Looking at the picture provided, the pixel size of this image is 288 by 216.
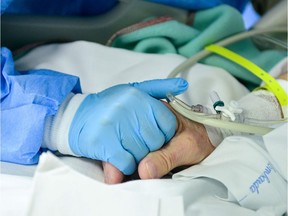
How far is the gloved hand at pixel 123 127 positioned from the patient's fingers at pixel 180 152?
0.05ft

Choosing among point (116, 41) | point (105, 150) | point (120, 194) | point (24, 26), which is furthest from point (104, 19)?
point (120, 194)

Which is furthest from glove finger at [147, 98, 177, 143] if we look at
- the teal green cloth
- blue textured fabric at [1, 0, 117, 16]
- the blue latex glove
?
blue textured fabric at [1, 0, 117, 16]

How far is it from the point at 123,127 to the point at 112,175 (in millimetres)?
67

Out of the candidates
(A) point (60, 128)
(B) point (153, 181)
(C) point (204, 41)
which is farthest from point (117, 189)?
(C) point (204, 41)

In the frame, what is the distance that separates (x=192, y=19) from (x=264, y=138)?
48 centimetres

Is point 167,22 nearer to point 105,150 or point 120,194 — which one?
point 105,150

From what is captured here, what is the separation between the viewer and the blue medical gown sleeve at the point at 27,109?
2.24 ft

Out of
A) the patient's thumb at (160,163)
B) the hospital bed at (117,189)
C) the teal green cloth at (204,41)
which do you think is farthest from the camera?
the teal green cloth at (204,41)

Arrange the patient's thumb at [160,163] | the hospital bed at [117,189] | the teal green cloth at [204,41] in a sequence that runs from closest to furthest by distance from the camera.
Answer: the hospital bed at [117,189]
the patient's thumb at [160,163]
the teal green cloth at [204,41]

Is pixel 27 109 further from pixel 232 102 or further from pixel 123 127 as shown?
pixel 232 102

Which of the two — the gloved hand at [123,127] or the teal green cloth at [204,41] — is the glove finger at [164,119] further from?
the teal green cloth at [204,41]

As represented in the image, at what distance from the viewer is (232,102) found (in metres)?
0.72

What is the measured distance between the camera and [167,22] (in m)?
0.99

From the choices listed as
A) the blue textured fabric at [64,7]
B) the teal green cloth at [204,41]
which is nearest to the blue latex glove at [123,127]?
the teal green cloth at [204,41]
